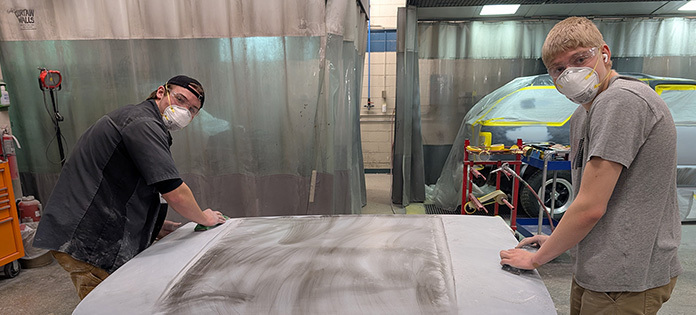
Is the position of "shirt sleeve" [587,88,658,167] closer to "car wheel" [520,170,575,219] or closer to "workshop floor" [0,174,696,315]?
"workshop floor" [0,174,696,315]

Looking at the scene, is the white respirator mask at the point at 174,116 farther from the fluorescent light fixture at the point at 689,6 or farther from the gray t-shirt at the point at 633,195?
the fluorescent light fixture at the point at 689,6

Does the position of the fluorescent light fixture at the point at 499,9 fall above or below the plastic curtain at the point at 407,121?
above

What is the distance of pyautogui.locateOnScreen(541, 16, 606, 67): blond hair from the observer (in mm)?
1000

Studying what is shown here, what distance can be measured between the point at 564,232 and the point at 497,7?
4021 millimetres

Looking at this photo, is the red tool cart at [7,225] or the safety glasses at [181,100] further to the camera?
the red tool cart at [7,225]

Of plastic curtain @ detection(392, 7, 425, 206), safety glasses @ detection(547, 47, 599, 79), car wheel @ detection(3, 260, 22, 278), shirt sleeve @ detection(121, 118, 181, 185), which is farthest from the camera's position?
plastic curtain @ detection(392, 7, 425, 206)

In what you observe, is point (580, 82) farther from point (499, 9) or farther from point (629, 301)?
A: point (499, 9)

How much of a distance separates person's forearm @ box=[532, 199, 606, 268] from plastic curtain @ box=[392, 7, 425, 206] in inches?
124

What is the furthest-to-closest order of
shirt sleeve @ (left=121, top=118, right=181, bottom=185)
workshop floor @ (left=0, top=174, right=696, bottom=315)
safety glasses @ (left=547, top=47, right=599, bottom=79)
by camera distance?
workshop floor @ (left=0, top=174, right=696, bottom=315), shirt sleeve @ (left=121, top=118, right=181, bottom=185), safety glasses @ (left=547, top=47, right=599, bottom=79)

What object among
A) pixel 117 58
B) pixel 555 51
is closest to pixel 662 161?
pixel 555 51

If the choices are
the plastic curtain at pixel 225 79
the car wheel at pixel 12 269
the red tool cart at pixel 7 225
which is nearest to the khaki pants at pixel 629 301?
the plastic curtain at pixel 225 79

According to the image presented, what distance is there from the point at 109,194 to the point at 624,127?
1.73 m

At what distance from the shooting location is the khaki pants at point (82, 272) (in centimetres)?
144

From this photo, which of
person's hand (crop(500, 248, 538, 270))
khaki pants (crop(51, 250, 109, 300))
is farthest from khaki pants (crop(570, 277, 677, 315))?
khaki pants (crop(51, 250, 109, 300))
